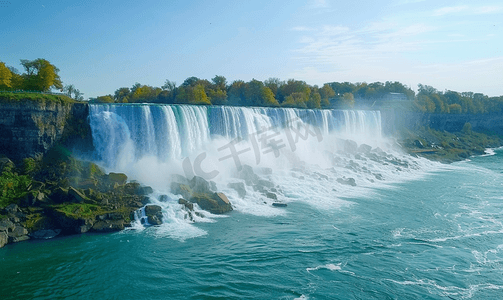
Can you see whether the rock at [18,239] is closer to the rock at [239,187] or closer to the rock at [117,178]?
the rock at [117,178]

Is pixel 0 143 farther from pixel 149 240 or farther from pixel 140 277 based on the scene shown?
pixel 140 277

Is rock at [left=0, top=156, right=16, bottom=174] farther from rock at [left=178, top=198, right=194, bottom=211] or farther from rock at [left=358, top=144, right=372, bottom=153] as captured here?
rock at [left=358, top=144, right=372, bottom=153]

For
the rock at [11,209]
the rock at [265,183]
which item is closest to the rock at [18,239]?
the rock at [11,209]

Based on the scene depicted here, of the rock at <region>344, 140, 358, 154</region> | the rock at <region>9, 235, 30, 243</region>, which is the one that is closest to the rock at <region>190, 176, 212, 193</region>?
the rock at <region>9, 235, 30, 243</region>

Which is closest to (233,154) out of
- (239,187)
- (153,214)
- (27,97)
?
(239,187)

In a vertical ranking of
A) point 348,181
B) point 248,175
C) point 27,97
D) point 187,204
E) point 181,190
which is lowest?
point 348,181

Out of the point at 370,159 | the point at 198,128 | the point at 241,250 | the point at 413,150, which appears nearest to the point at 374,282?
the point at 241,250

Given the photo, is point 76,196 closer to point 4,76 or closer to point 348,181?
point 4,76
